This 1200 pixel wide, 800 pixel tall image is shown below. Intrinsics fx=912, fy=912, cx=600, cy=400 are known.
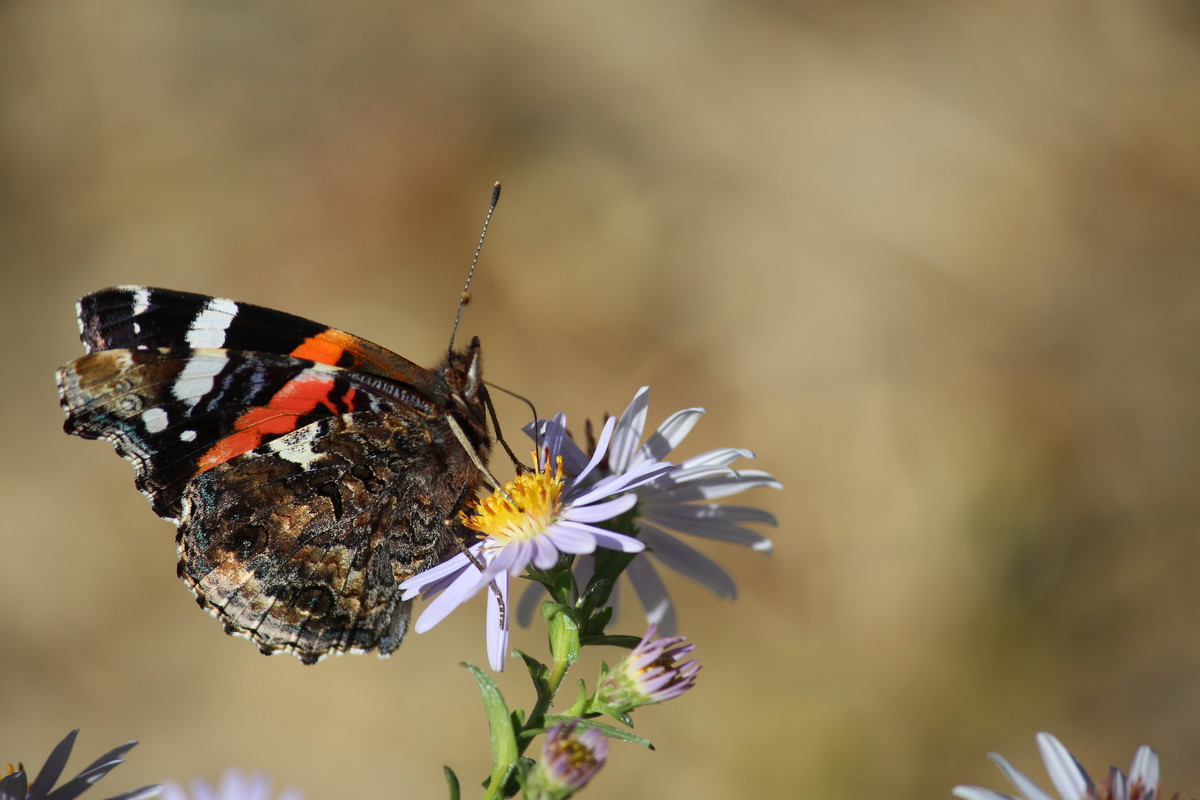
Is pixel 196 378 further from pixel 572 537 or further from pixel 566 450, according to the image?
pixel 572 537

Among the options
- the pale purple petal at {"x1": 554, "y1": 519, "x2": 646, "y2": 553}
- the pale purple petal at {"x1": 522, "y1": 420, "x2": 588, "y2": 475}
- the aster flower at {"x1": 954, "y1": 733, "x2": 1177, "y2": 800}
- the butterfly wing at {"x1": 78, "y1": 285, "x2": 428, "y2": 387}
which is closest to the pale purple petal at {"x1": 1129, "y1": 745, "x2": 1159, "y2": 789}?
the aster flower at {"x1": 954, "y1": 733, "x2": 1177, "y2": 800}

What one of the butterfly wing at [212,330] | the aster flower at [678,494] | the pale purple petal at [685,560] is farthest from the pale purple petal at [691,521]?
the butterfly wing at [212,330]

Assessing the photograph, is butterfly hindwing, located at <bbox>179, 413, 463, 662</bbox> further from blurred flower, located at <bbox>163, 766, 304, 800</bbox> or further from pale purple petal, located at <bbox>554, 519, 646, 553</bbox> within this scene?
blurred flower, located at <bbox>163, 766, 304, 800</bbox>

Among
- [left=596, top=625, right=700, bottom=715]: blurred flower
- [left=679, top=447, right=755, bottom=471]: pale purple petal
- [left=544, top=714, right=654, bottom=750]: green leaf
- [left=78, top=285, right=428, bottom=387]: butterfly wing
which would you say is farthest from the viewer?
[left=78, top=285, right=428, bottom=387]: butterfly wing

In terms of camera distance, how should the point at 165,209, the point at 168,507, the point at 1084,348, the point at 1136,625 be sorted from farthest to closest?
the point at 165,209 → the point at 1084,348 → the point at 1136,625 → the point at 168,507

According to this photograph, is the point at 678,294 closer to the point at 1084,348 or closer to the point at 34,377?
the point at 1084,348

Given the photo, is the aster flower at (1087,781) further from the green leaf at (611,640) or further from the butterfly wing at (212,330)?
the butterfly wing at (212,330)

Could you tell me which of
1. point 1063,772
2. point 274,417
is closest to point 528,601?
point 274,417

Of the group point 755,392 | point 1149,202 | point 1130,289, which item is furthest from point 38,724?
point 1149,202
